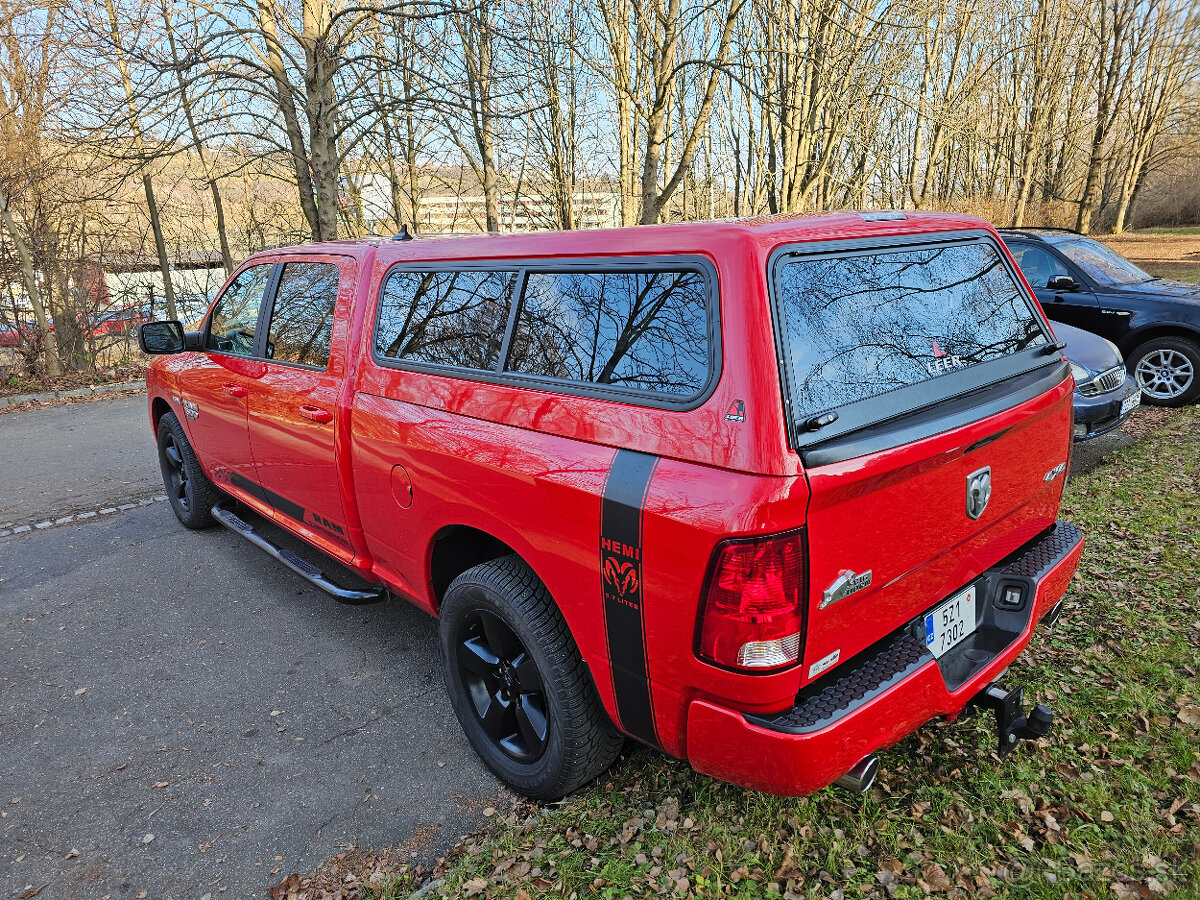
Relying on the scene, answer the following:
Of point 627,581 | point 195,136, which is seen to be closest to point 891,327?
point 627,581

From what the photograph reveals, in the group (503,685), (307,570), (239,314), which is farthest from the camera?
(239,314)

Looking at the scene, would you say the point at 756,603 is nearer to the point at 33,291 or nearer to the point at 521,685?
the point at 521,685

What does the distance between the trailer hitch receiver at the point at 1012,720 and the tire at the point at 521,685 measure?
1.28 metres

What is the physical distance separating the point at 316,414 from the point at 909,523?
8.76 feet

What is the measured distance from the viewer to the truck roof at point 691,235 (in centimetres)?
207

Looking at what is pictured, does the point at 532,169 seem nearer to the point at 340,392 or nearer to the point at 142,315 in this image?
the point at 142,315

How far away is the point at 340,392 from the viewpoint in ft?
11.1

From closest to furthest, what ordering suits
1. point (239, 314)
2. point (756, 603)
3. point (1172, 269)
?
point (756, 603), point (239, 314), point (1172, 269)

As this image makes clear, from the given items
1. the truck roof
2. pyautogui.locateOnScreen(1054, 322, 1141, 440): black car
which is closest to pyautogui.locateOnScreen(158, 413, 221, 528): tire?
the truck roof

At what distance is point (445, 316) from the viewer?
9.78 ft

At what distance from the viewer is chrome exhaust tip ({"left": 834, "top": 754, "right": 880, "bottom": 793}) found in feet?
6.65

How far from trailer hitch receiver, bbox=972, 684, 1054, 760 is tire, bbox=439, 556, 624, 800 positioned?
128 cm

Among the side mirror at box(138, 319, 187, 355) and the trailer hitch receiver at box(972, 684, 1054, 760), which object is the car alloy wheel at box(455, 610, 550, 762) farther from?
the side mirror at box(138, 319, 187, 355)

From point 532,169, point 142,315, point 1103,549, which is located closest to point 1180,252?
point 532,169
